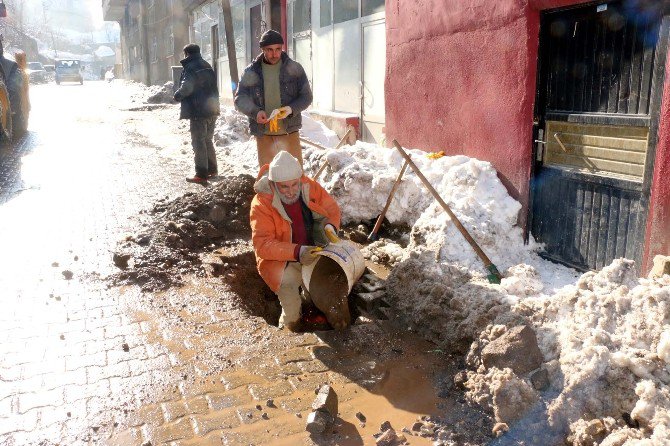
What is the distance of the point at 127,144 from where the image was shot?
13.2 m

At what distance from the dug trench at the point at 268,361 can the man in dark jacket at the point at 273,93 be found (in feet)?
→ 5.48

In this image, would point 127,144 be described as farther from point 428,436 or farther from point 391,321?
point 428,436

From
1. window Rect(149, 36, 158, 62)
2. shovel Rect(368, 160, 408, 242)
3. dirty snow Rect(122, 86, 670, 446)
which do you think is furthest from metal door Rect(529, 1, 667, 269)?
window Rect(149, 36, 158, 62)

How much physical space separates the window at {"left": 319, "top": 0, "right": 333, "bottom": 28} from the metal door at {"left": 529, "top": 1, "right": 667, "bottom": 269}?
7.05 metres

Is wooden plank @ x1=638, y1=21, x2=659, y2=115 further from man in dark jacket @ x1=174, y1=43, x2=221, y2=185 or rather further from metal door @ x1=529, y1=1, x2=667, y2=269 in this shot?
man in dark jacket @ x1=174, y1=43, x2=221, y2=185

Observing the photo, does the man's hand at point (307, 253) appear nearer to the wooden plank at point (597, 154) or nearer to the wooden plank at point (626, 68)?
the wooden plank at point (597, 154)

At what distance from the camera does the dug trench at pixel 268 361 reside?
3.21m

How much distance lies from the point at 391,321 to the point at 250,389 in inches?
57.3

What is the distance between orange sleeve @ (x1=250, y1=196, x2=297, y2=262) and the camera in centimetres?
428

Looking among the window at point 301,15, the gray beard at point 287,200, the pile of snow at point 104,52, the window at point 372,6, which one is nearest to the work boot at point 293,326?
the gray beard at point 287,200

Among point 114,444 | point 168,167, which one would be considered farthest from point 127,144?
point 114,444

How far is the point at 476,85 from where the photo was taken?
6.01 metres

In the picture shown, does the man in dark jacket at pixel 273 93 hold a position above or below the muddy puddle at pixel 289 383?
above

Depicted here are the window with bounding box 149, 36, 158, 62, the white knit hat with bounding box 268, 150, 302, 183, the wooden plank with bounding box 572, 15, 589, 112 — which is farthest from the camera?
the window with bounding box 149, 36, 158, 62
